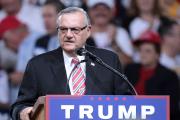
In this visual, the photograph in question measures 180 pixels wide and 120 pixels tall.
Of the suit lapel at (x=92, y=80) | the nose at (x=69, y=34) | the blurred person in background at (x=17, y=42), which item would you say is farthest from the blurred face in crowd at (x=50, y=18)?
the nose at (x=69, y=34)

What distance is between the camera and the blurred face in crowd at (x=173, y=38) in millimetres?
7285

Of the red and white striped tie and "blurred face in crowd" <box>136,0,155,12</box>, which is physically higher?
"blurred face in crowd" <box>136,0,155,12</box>

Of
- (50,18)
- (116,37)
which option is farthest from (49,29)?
(116,37)

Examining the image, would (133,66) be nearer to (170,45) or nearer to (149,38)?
(149,38)

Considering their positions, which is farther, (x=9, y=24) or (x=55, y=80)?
(x=9, y=24)

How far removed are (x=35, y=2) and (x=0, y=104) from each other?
1.04 meters

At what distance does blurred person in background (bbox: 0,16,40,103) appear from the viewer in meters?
7.12

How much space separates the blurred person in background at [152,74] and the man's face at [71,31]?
2886 millimetres

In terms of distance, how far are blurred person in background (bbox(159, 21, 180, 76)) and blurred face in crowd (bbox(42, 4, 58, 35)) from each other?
1063mm

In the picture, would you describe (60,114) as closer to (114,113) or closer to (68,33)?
(114,113)

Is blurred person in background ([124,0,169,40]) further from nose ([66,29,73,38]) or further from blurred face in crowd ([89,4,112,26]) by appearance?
nose ([66,29,73,38])

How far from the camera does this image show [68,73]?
4285mm


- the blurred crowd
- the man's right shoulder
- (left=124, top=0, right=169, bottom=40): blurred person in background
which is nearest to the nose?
the man's right shoulder

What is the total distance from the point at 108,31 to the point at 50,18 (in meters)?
0.59
